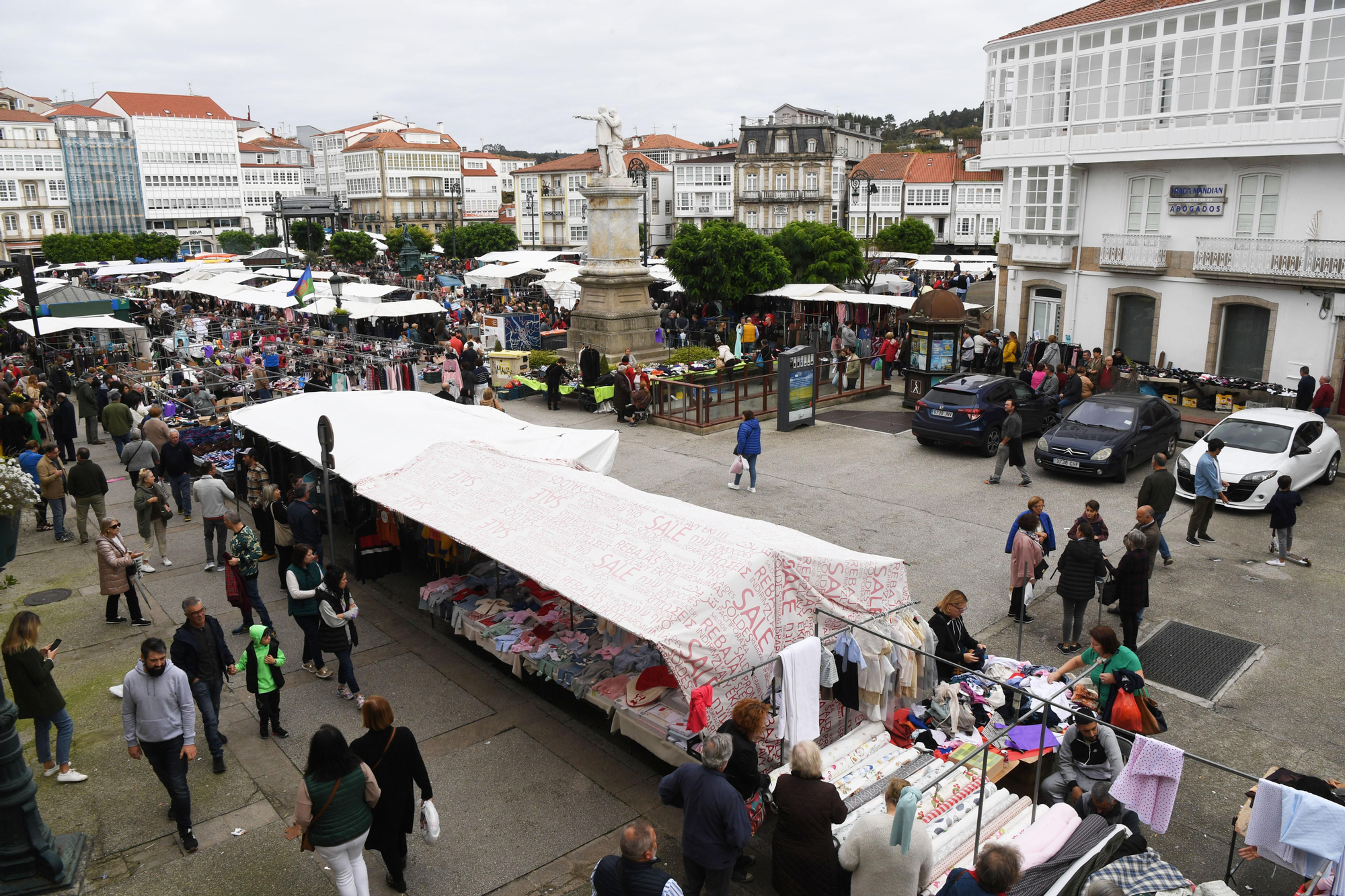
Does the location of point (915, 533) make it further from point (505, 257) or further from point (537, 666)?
point (505, 257)

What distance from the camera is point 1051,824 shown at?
5816 mm

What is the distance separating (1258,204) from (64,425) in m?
26.9

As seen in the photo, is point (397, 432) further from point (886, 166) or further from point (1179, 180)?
point (886, 166)

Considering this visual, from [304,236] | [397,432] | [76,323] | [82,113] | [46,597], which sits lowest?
[46,597]

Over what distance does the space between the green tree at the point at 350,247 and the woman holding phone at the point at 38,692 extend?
189 ft

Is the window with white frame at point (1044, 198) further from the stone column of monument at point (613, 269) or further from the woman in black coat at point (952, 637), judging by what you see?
the woman in black coat at point (952, 637)

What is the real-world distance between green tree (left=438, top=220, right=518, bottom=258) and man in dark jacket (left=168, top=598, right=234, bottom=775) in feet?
191

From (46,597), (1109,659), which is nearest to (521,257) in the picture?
(46,597)

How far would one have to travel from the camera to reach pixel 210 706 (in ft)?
24.0

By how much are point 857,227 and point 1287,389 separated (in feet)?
214

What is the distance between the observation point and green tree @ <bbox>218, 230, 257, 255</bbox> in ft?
258

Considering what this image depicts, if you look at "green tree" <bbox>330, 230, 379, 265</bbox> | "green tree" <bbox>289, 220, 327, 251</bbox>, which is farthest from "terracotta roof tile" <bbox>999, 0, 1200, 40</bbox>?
"green tree" <bbox>289, 220, 327, 251</bbox>

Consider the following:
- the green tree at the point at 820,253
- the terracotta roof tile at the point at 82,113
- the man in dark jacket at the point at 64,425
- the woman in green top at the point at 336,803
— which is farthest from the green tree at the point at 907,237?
the terracotta roof tile at the point at 82,113

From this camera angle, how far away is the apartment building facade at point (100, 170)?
92375 millimetres
